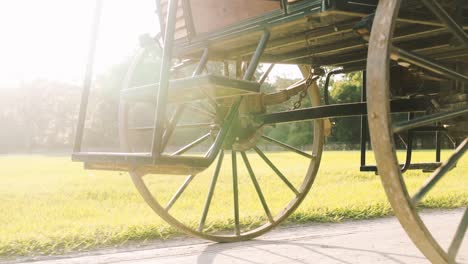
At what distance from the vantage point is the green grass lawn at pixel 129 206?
4.46m

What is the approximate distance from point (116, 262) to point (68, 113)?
3519cm

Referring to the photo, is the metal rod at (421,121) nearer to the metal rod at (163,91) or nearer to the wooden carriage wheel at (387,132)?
the wooden carriage wheel at (387,132)

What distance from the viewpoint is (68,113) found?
37500 millimetres

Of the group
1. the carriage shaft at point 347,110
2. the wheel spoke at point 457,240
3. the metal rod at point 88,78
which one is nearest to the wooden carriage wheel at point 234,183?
the carriage shaft at point 347,110

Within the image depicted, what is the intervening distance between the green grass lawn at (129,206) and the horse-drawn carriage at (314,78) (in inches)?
23.0

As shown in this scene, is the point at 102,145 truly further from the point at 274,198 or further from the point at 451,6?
the point at 451,6

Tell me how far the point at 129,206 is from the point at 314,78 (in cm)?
331

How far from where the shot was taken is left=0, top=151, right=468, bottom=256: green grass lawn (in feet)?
14.6

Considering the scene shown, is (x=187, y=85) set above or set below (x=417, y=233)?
above

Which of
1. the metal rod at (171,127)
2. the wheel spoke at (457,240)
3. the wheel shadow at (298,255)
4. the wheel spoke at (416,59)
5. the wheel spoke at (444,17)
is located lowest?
the wheel shadow at (298,255)

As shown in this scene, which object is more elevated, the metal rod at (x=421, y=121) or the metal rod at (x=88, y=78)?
the metal rod at (x=88, y=78)

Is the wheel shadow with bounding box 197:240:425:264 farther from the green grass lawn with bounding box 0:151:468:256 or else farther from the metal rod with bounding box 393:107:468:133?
the metal rod with bounding box 393:107:468:133

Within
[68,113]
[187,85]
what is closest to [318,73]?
[187,85]

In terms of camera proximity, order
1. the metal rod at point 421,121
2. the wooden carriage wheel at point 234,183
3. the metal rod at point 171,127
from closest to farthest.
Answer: the metal rod at point 421,121, the metal rod at point 171,127, the wooden carriage wheel at point 234,183
